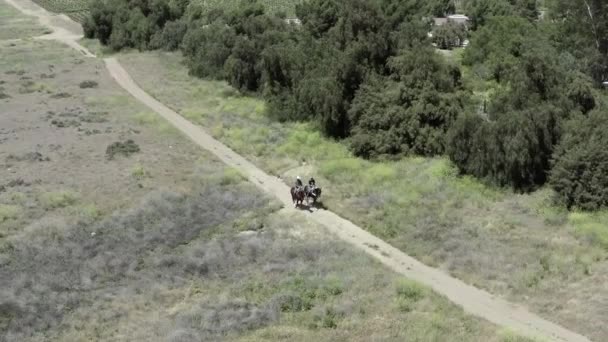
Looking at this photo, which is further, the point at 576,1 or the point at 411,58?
the point at 576,1

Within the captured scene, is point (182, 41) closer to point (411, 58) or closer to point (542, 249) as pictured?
point (411, 58)

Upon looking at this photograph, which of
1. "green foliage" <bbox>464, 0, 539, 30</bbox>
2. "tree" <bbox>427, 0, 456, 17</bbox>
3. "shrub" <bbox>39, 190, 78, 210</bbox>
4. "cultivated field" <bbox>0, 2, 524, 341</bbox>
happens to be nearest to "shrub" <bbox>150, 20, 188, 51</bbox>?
"green foliage" <bbox>464, 0, 539, 30</bbox>

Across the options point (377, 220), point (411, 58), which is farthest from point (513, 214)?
point (411, 58)

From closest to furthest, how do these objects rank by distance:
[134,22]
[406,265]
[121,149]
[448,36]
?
[406,265], [121,149], [448,36], [134,22]

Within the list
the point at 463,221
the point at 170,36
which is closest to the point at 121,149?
the point at 463,221

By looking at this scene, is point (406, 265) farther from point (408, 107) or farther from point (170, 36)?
point (170, 36)

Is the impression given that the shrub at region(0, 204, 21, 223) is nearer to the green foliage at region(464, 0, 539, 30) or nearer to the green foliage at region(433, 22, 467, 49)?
the green foliage at region(433, 22, 467, 49)
